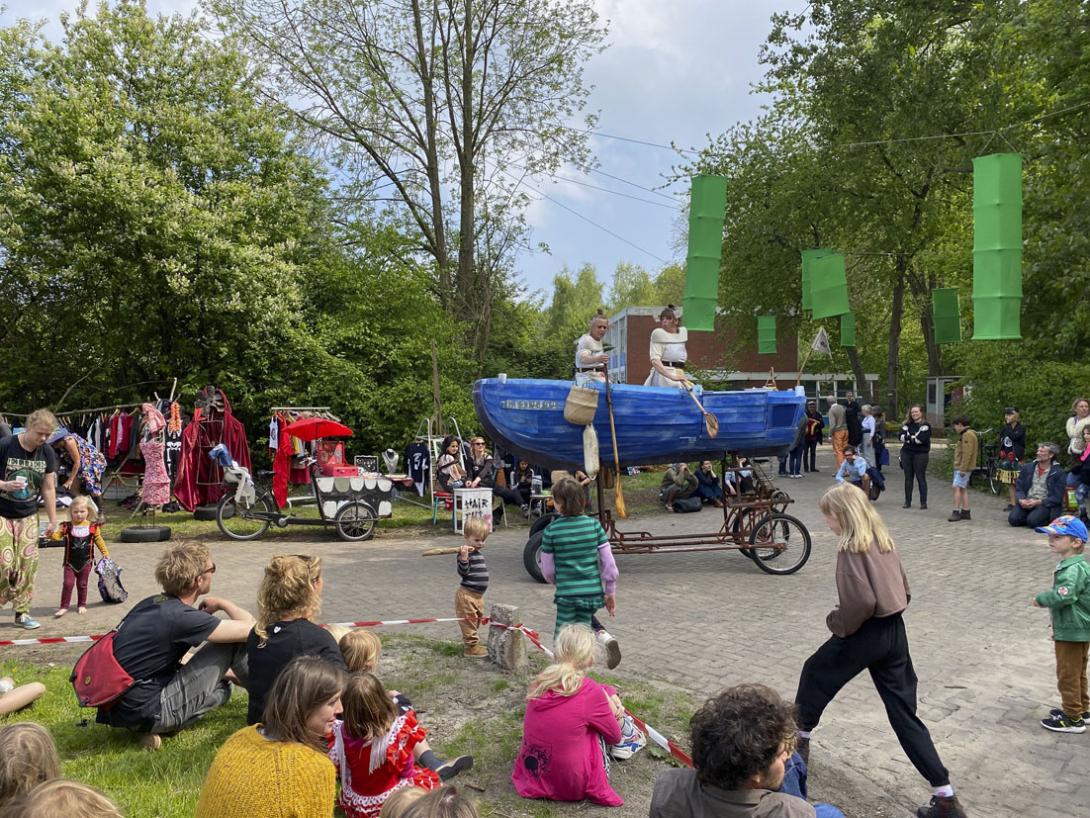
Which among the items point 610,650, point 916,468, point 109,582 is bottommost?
point 109,582

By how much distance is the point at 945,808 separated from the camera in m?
3.83

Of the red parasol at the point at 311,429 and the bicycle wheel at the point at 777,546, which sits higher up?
the red parasol at the point at 311,429

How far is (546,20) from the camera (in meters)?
23.3

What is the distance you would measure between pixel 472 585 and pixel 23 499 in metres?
3.96

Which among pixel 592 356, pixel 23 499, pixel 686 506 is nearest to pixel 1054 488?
pixel 686 506

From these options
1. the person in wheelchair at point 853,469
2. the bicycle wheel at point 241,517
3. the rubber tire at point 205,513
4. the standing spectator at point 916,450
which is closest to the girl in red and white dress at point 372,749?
the bicycle wheel at point 241,517

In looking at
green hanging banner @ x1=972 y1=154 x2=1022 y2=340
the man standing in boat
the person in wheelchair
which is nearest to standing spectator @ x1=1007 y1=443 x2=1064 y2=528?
the person in wheelchair

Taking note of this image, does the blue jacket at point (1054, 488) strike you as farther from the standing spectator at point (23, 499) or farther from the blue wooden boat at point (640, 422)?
the standing spectator at point (23, 499)

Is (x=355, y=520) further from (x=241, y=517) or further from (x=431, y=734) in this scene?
(x=431, y=734)

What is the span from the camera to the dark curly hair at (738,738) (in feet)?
7.73

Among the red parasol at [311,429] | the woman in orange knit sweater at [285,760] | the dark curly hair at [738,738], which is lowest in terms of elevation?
the woman in orange knit sweater at [285,760]

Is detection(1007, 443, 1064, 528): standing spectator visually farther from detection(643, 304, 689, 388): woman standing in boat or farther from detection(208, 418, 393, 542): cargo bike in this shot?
detection(208, 418, 393, 542): cargo bike

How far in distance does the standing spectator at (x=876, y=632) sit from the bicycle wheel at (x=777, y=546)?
5.50m

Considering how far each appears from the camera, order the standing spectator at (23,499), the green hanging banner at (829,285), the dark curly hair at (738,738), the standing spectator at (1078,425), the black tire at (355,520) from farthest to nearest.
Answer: the green hanging banner at (829,285) → the standing spectator at (1078,425) → the black tire at (355,520) → the standing spectator at (23,499) → the dark curly hair at (738,738)
